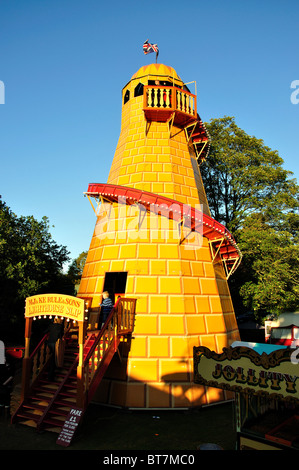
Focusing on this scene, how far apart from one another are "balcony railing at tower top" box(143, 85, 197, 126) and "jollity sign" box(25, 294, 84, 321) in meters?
11.2

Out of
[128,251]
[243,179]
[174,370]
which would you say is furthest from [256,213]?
[174,370]

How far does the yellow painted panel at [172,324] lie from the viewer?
12156mm

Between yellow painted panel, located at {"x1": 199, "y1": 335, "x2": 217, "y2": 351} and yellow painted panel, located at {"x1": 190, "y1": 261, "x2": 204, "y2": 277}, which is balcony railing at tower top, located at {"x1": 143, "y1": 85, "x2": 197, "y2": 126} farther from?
yellow painted panel, located at {"x1": 199, "y1": 335, "x2": 217, "y2": 351}

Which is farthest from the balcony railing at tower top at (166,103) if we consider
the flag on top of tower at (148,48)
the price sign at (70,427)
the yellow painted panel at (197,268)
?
the price sign at (70,427)

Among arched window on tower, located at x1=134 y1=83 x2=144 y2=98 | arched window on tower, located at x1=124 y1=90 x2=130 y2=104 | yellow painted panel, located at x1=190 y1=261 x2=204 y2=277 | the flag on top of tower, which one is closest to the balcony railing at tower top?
arched window on tower, located at x1=134 y1=83 x2=144 y2=98

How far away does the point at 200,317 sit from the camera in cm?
1287

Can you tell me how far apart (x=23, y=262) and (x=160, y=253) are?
36.9 ft

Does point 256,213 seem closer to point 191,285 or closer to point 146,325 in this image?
point 191,285

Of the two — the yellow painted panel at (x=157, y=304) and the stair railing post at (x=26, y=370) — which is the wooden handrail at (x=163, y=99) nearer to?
the yellow painted panel at (x=157, y=304)

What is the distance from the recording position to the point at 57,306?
991 centimetres

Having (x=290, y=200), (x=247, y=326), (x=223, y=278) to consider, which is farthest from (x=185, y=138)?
(x=247, y=326)

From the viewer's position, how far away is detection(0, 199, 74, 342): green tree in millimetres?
19219

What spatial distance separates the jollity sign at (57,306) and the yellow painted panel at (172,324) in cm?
400

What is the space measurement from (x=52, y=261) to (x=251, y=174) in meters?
17.0
